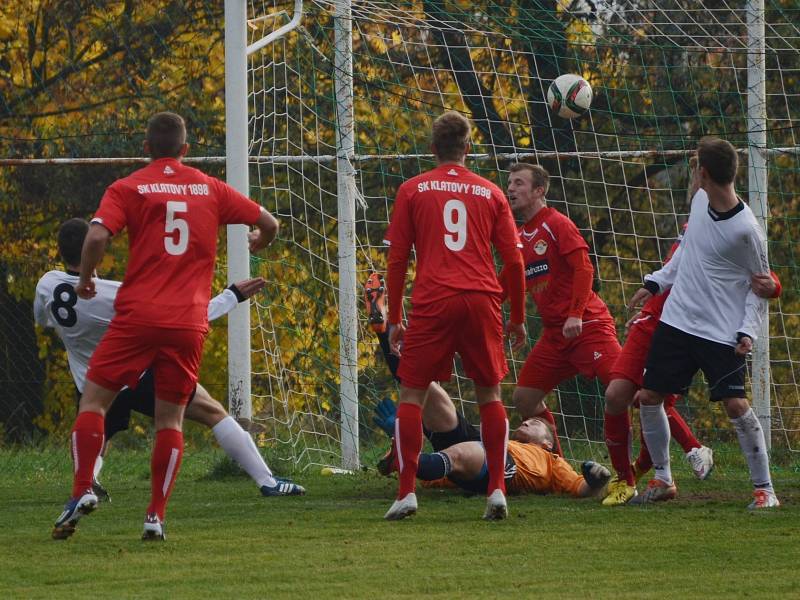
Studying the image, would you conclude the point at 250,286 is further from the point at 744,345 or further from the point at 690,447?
the point at 690,447

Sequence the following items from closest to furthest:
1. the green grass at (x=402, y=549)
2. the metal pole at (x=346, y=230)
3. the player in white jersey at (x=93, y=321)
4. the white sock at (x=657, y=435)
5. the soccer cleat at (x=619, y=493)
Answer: the green grass at (x=402, y=549)
the player in white jersey at (x=93, y=321)
the white sock at (x=657, y=435)
the soccer cleat at (x=619, y=493)
the metal pole at (x=346, y=230)

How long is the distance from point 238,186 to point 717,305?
3389 mm

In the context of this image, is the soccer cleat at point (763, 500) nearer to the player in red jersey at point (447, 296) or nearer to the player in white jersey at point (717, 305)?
the player in white jersey at point (717, 305)

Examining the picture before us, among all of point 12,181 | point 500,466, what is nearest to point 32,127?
point 12,181

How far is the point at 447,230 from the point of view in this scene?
20.6ft

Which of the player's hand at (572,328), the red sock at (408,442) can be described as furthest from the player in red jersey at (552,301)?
the red sock at (408,442)

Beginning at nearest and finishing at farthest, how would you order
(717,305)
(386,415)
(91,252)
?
(91,252), (717,305), (386,415)

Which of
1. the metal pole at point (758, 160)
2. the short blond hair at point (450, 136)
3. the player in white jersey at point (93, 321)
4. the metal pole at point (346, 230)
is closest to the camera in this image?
the short blond hair at point (450, 136)

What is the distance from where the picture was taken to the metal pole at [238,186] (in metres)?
8.59

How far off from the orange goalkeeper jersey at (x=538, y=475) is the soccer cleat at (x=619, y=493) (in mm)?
310

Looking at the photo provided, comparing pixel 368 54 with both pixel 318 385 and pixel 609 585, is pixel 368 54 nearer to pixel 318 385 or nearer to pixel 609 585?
pixel 318 385

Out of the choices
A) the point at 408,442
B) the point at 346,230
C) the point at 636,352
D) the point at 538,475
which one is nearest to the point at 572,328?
the point at 636,352

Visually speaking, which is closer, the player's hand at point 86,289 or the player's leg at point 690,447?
the player's hand at point 86,289

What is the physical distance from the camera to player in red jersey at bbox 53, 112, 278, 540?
222 inches
